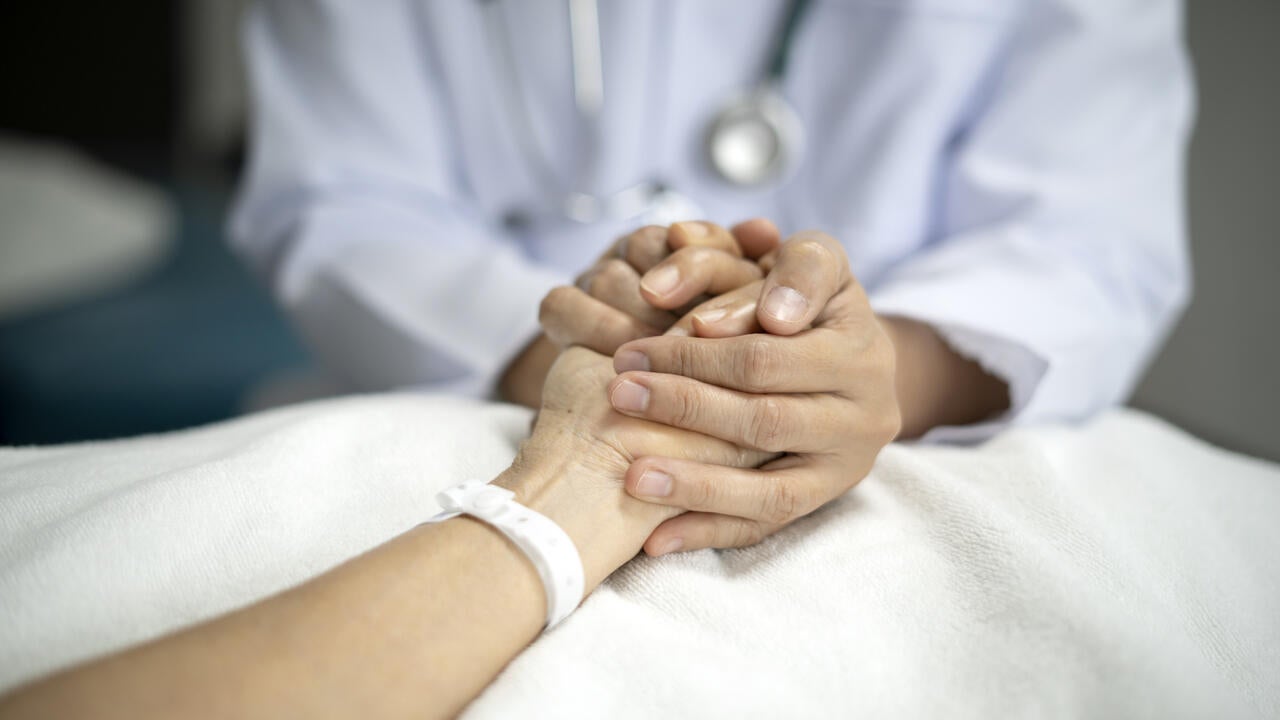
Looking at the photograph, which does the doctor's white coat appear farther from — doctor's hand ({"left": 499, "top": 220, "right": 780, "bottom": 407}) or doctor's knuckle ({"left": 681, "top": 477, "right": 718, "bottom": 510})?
doctor's knuckle ({"left": 681, "top": 477, "right": 718, "bottom": 510})

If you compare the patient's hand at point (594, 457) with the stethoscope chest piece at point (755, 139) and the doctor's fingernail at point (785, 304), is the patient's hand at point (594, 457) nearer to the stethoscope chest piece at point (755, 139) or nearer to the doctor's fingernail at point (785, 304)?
the doctor's fingernail at point (785, 304)

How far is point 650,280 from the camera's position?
1.86 ft

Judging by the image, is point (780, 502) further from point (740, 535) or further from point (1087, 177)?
point (1087, 177)

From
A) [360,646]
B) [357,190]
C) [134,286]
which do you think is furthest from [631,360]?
[134,286]

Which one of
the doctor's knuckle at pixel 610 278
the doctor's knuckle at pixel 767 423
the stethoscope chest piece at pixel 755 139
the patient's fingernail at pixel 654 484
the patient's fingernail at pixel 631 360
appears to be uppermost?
the stethoscope chest piece at pixel 755 139

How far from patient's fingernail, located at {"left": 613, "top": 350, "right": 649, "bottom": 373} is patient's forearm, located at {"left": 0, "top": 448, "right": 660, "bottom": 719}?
117mm

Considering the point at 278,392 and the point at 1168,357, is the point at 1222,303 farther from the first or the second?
the point at 278,392

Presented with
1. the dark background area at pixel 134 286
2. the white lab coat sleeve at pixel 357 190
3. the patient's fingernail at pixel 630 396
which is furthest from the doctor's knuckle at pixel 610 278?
the dark background area at pixel 134 286

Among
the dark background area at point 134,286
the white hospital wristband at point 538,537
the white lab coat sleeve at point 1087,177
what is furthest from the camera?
the dark background area at point 134,286

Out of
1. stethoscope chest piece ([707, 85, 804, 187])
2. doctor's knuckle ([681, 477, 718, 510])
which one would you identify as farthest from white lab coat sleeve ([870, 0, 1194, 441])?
doctor's knuckle ([681, 477, 718, 510])

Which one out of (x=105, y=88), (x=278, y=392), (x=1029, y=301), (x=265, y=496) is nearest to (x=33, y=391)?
(x=278, y=392)

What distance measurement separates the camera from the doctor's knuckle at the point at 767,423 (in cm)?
50

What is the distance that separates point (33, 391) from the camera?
149 centimetres

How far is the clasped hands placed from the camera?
496 millimetres
